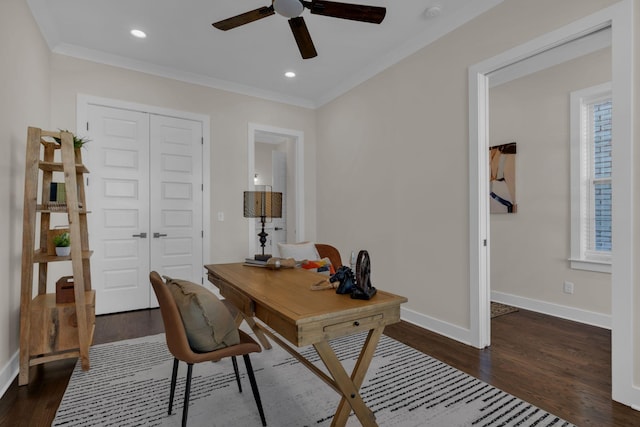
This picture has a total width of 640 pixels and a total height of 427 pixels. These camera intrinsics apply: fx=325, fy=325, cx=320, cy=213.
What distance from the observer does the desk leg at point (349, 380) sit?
147cm

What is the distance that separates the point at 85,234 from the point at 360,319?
249cm

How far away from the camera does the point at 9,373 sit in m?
2.19

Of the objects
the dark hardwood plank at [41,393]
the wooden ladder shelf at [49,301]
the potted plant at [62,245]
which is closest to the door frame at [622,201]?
the dark hardwood plank at [41,393]

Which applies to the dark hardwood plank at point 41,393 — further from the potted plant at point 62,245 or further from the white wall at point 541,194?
the white wall at point 541,194

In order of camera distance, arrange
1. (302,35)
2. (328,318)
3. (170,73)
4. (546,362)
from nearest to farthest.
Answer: (328,318) < (302,35) < (546,362) < (170,73)

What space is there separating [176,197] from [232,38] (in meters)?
1.98

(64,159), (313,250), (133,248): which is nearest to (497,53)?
(313,250)

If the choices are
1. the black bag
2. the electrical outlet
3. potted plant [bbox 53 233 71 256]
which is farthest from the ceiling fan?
the electrical outlet

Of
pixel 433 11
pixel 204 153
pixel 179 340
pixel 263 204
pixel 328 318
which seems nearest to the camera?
pixel 328 318

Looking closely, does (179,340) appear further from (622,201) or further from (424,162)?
(424,162)

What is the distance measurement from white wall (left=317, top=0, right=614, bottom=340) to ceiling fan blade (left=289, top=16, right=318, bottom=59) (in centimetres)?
135

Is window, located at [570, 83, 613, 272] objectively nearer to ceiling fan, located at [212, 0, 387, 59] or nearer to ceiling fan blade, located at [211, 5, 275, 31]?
ceiling fan, located at [212, 0, 387, 59]

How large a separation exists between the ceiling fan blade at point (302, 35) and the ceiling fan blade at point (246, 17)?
17 cm

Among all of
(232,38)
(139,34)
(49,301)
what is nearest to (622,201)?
(232,38)
